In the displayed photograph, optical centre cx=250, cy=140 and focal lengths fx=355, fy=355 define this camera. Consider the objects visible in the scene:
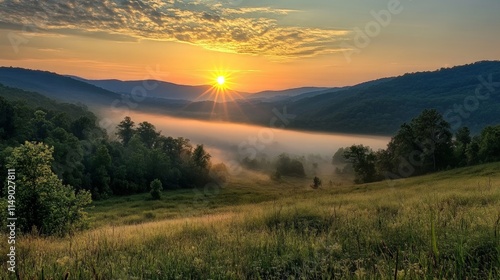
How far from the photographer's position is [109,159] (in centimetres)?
10281

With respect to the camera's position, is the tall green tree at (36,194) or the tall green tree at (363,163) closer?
the tall green tree at (36,194)

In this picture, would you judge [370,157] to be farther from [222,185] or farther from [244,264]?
[244,264]

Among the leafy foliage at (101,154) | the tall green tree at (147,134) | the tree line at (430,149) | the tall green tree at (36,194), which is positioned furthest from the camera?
the tall green tree at (147,134)

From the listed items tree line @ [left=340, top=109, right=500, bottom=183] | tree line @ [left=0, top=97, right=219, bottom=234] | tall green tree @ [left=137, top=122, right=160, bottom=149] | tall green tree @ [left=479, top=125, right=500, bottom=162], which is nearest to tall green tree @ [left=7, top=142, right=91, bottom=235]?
tree line @ [left=0, top=97, right=219, bottom=234]

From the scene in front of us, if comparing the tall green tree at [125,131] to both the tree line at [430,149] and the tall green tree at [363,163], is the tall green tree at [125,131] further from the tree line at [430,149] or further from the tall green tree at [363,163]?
the tree line at [430,149]

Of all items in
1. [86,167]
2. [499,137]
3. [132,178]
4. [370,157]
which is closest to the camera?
[499,137]

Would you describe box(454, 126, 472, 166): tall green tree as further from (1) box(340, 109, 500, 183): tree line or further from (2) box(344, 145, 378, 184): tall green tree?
(2) box(344, 145, 378, 184): tall green tree

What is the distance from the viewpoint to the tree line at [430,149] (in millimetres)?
72312

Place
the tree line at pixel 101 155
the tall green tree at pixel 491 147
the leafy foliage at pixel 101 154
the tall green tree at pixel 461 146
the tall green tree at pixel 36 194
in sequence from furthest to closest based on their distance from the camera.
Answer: the leafy foliage at pixel 101 154 < the tree line at pixel 101 155 < the tall green tree at pixel 461 146 < the tall green tree at pixel 491 147 < the tall green tree at pixel 36 194

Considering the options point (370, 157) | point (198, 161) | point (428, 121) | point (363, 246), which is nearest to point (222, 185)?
point (198, 161)

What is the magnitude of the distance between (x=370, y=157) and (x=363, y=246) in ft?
287

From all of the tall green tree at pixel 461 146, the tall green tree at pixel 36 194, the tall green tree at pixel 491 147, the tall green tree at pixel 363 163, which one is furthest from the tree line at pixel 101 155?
the tall green tree at pixel 491 147

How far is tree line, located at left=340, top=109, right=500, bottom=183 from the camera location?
2847 inches

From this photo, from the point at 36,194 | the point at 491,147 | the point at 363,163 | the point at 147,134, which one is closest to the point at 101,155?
the point at 147,134
